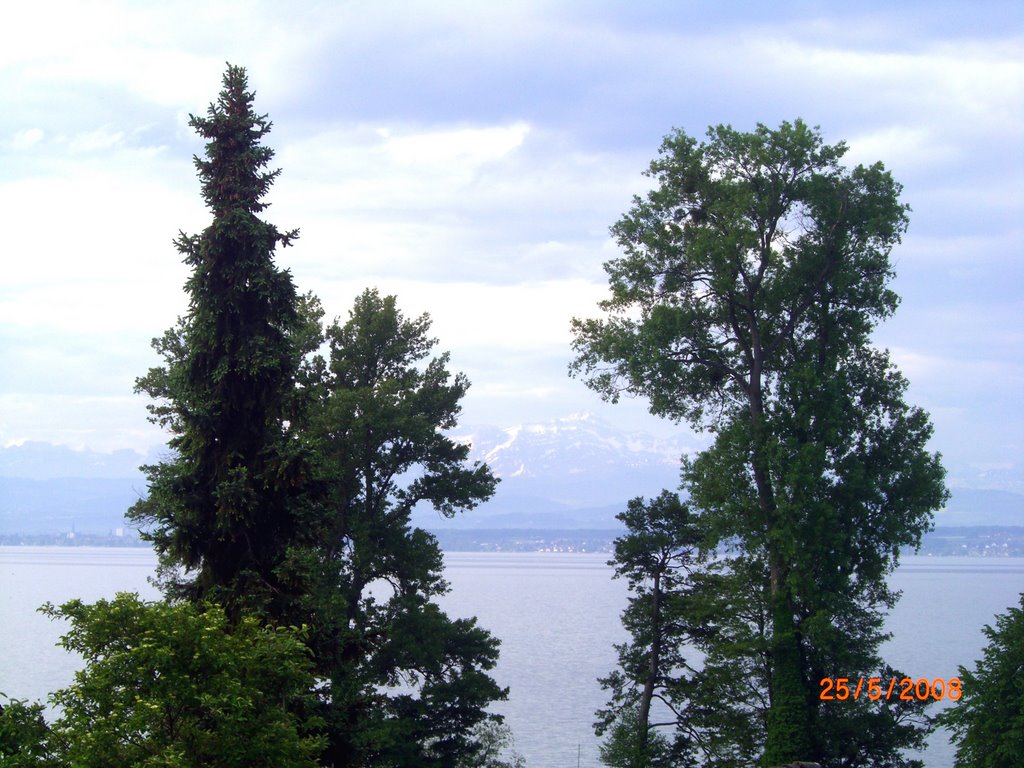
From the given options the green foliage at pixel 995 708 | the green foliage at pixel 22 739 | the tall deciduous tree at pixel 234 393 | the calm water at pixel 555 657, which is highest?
the tall deciduous tree at pixel 234 393

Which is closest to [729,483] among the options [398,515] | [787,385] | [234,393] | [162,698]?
[787,385]

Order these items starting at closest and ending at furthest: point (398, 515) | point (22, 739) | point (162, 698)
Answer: point (162, 698), point (22, 739), point (398, 515)

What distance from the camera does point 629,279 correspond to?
37625mm

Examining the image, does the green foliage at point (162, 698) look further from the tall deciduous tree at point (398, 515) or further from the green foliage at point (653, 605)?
the green foliage at point (653, 605)

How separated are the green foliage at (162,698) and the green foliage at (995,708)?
22.7 m

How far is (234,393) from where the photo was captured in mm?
22172

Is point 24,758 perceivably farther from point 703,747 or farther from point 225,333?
point 703,747

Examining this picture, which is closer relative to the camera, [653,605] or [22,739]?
[22,739]

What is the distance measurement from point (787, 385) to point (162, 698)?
2529 cm

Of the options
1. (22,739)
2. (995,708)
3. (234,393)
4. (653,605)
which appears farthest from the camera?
(653,605)

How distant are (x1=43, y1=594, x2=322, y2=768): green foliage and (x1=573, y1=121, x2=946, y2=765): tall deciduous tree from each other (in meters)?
20.9

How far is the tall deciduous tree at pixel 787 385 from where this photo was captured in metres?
33.9

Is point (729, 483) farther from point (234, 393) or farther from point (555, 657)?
point (555, 657)

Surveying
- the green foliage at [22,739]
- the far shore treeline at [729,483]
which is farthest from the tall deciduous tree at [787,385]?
the green foliage at [22,739]
